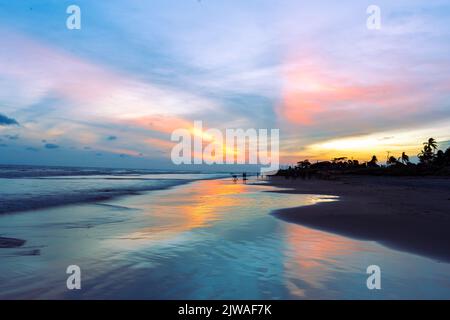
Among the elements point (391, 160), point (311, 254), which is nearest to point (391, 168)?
point (391, 160)

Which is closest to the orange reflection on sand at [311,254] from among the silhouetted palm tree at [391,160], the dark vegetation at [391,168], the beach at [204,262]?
the beach at [204,262]

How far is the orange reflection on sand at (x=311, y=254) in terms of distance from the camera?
698 cm

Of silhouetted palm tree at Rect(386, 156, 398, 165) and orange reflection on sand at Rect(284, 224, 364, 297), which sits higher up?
silhouetted palm tree at Rect(386, 156, 398, 165)

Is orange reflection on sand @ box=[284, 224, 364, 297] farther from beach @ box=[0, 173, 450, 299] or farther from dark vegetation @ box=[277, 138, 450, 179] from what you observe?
dark vegetation @ box=[277, 138, 450, 179]

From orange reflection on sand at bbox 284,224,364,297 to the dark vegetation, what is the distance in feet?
224

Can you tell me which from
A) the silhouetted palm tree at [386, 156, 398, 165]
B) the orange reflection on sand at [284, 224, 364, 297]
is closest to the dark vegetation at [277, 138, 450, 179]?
the silhouetted palm tree at [386, 156, 398, 165]

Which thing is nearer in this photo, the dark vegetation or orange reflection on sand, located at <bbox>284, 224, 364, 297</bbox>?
orange reflection on sand, located at <bbox>284, 224, 364, 297</bbox>

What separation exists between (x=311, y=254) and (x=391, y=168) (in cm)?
9555

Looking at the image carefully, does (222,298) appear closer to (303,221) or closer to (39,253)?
(39,253)

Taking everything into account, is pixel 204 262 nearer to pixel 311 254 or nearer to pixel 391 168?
pixel 311 254

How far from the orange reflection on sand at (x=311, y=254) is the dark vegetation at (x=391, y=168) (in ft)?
224

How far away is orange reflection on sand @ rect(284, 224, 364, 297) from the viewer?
6980 millimetres

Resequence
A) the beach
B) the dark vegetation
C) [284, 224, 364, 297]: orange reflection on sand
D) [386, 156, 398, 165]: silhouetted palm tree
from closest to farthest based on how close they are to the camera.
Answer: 1. the beach
2. [284, 224, 364, 297]: orange reflection on sand
3. the dark vegetation
4. [386, 156, 398, 165]: silhouetted palm tree

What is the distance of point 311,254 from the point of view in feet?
29.9
